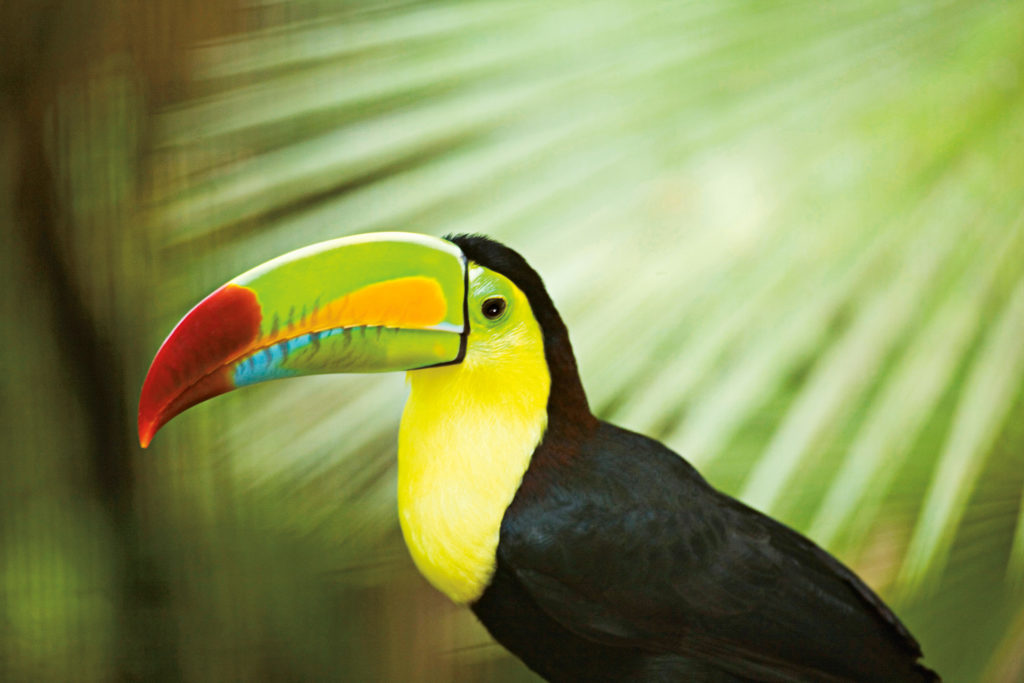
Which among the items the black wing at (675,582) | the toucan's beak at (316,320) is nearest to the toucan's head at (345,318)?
the toucan's beak at (316,320)

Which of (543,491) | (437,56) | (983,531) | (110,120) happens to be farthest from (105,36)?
(983,531)

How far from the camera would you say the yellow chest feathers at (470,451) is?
101 cm

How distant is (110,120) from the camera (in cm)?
Result: 150

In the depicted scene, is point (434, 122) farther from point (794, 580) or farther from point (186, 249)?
point (794, 580)

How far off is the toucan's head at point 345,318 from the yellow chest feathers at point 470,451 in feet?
0.07

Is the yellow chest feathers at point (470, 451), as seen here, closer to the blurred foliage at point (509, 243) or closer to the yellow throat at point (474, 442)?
the yellow throat at point (474, 442)

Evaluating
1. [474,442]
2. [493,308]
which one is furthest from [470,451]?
[493,308]

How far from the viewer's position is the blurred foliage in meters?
1.14

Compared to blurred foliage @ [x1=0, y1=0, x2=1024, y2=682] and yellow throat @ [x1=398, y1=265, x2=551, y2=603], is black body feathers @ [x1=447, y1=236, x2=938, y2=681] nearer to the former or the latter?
A: yellow throat @ [x1=398, y1=265, x2=551, y2=603]

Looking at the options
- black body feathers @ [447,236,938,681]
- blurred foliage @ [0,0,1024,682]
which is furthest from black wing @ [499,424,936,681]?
blurred foliage @ [0,0,1024,682]

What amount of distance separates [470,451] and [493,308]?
158mm

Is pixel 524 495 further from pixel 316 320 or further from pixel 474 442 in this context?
pixel 316 320

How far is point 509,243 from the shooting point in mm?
1283

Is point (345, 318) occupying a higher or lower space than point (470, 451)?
higher
